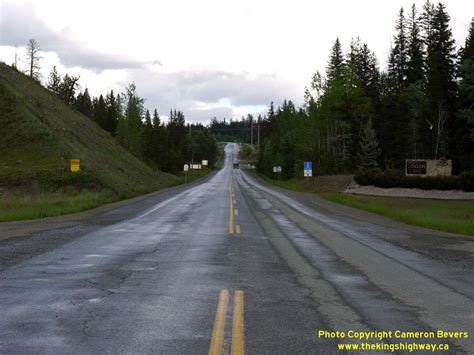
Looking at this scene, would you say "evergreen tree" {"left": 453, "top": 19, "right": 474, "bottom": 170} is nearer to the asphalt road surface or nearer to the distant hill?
the distant hill

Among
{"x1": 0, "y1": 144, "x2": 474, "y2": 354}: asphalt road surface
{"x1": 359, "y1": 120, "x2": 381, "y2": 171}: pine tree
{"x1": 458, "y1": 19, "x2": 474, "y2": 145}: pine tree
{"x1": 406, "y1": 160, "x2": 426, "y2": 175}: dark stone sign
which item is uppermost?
{"x1": 458, "y1": 19, "x2": 474, "y2": 145}: pine tree

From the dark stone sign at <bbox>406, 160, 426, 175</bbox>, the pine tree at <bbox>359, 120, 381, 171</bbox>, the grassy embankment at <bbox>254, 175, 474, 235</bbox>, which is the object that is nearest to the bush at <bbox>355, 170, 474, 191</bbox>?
the dark stone sign at <bbox>406, 160, 426, 175</bbox>

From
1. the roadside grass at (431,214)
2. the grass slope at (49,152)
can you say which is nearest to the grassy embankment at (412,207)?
the roadside grass at (431,214)

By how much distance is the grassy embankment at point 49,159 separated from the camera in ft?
94.7

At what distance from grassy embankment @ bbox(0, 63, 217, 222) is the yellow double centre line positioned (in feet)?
53.1

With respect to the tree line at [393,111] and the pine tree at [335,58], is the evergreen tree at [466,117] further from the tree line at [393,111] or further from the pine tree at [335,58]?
the pine tree at [335,58]

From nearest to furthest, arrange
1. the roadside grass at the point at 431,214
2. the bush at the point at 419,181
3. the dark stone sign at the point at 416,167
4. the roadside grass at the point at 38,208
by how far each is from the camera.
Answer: the roadside grass at the point at 431,214, the roadside grass at the point at 38,208, the bush at the point at 419,181, the dark stone sign at the point at 416,167

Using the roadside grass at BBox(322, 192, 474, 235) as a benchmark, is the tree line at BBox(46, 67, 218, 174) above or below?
above

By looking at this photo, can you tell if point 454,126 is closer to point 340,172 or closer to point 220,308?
point 340,172

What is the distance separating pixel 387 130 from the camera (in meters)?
75.5

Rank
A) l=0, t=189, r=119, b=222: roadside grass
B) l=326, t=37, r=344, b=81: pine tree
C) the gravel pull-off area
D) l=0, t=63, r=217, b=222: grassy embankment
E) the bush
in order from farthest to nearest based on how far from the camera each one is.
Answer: l=326, t=37, r=344, b=81: pine tree → the bush → the gravel pull-off area → l=0, t=63, r=217, b=222: grassy embankment → l=0, t=189, r=119, b=222: roadside grass

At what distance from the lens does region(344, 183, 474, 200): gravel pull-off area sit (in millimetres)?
A: 38469

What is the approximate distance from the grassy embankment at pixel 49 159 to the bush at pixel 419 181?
21.8 m

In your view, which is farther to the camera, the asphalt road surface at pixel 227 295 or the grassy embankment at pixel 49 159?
the grassy embankment at pixel 49 159
